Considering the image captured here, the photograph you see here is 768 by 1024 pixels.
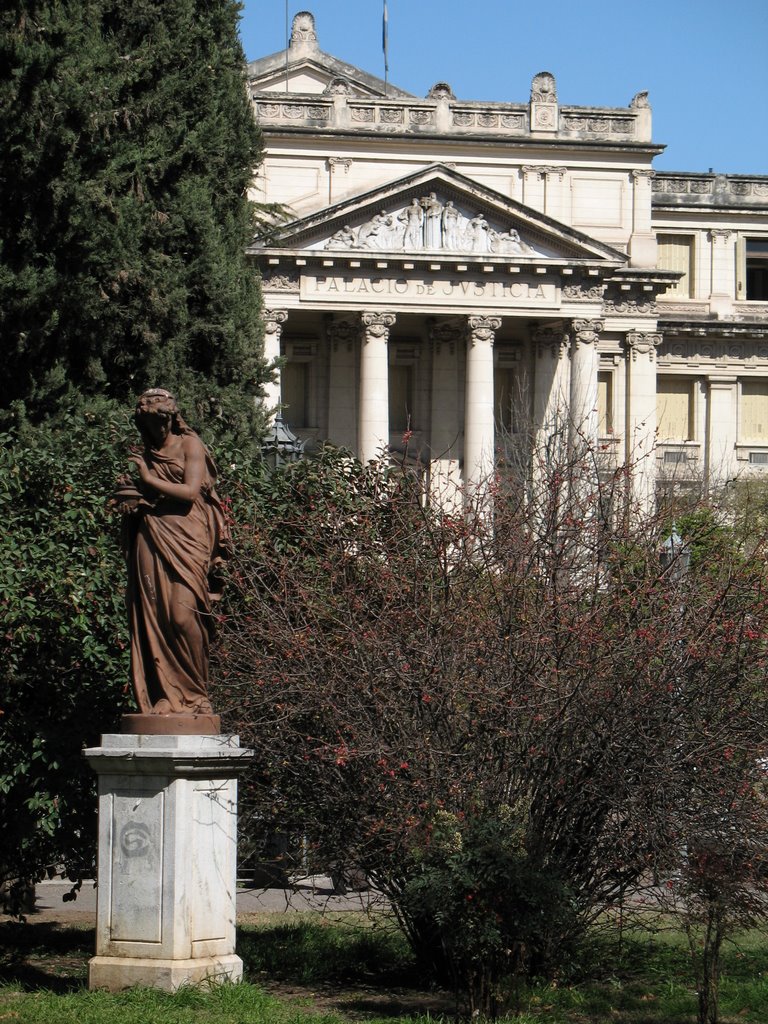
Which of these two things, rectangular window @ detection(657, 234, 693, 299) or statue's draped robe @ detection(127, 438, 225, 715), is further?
rectangular window @ detection(657, 234, 693, 299)

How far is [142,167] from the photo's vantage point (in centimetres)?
2178

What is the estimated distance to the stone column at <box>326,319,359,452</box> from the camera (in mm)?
56375

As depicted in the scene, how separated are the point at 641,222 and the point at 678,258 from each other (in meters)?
5.55

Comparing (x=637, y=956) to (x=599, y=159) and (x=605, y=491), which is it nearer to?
(x=605, y=491)

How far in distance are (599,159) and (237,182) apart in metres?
35.1

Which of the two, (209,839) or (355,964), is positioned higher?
(209,839)

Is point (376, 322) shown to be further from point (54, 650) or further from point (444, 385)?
point (54, 650)

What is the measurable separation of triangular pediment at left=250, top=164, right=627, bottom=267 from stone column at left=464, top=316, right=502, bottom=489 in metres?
2.22

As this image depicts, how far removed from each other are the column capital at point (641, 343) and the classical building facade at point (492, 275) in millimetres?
71

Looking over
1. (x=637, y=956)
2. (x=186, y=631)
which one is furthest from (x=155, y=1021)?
(x=637, y=956)

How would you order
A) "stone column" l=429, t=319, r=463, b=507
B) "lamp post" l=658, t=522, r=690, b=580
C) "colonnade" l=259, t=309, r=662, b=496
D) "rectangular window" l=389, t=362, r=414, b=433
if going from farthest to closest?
"rectangular window" l=389, t=362, r=414, b=433, "stone column" l=429, t=319, r=463, b=507, "colonnade" l=259, t=309, r=662, b=496, "lamp post" l=658, t=522, r=690, b=580

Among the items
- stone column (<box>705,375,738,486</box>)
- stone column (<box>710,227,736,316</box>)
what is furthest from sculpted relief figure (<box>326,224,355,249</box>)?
stone column (<box>710,227,736,316</box>)

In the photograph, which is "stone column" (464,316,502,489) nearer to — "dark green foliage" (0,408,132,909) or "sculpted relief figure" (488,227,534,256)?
"sculpted relief figure" (488,227,534,256)

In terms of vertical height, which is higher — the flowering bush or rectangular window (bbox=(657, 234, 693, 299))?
rectangular window (bbox=(657, 234, 693, 299))
